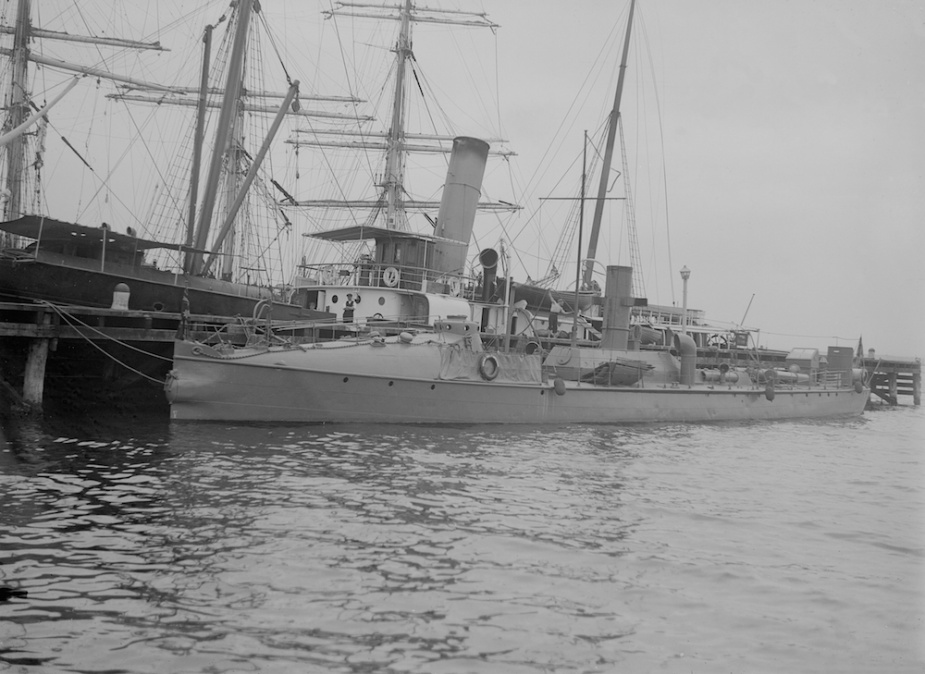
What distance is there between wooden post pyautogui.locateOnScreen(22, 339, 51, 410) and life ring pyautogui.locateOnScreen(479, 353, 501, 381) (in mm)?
8933

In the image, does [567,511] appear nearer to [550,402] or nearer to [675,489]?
[675,489]

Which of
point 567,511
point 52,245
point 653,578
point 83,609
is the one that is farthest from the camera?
point 52,245

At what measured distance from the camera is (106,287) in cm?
1761

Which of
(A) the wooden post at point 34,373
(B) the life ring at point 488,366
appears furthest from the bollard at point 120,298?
(B) the life ring at point 488,366

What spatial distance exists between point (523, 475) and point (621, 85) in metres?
25.1

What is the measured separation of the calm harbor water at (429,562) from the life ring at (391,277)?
8806 millimetres

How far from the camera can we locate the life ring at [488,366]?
17.4 meters

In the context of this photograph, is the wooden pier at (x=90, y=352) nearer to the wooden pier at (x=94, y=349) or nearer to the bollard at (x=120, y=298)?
the wooden pier at (x=94, y=349)

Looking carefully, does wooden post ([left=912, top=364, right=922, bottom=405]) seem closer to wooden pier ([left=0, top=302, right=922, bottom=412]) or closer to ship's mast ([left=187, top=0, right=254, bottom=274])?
wooden pier ([left=0, top=302, right=922, bottom=412])

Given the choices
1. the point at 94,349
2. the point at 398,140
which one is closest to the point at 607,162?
the point at 398,140

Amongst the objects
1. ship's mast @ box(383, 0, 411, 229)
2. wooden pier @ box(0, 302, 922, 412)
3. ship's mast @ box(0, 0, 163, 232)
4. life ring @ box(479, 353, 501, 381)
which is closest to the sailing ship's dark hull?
wooden pier @ box(0, 302, 922, 412)

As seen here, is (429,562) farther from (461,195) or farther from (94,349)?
(461,195)

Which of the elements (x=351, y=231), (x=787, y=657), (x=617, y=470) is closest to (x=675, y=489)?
(x=617, y=470)

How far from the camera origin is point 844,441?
68.7 feet
